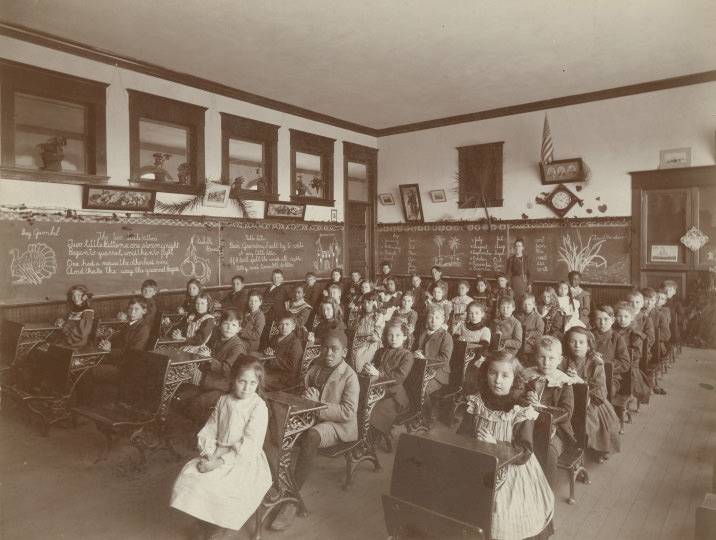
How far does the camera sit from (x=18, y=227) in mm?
5727

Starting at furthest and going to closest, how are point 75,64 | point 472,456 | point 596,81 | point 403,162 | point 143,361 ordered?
point 403,162, point 596,81, point 75,64, point 143,361, point 472,456

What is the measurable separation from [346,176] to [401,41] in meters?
4.27

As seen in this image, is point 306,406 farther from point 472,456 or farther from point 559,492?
point 559,492

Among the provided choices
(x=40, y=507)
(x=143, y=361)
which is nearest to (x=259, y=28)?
(x=143, y=361)

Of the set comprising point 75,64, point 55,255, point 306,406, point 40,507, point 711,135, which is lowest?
point 40,507

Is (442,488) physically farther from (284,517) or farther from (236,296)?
(236,296)

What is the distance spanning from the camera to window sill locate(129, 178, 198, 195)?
6734 millimetres

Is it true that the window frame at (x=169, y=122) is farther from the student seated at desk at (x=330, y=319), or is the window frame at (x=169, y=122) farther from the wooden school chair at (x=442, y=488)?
the wooden school chair at (x=442, y=488)

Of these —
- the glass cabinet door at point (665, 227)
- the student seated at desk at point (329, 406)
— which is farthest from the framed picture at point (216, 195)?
the glass cabinet door at point (665, 227)

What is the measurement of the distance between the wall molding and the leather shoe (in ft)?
19.4

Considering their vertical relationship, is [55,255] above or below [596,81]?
below

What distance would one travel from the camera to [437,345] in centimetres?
464

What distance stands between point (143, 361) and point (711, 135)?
8.02m

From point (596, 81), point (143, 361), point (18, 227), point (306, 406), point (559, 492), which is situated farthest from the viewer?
point (596, 81)
